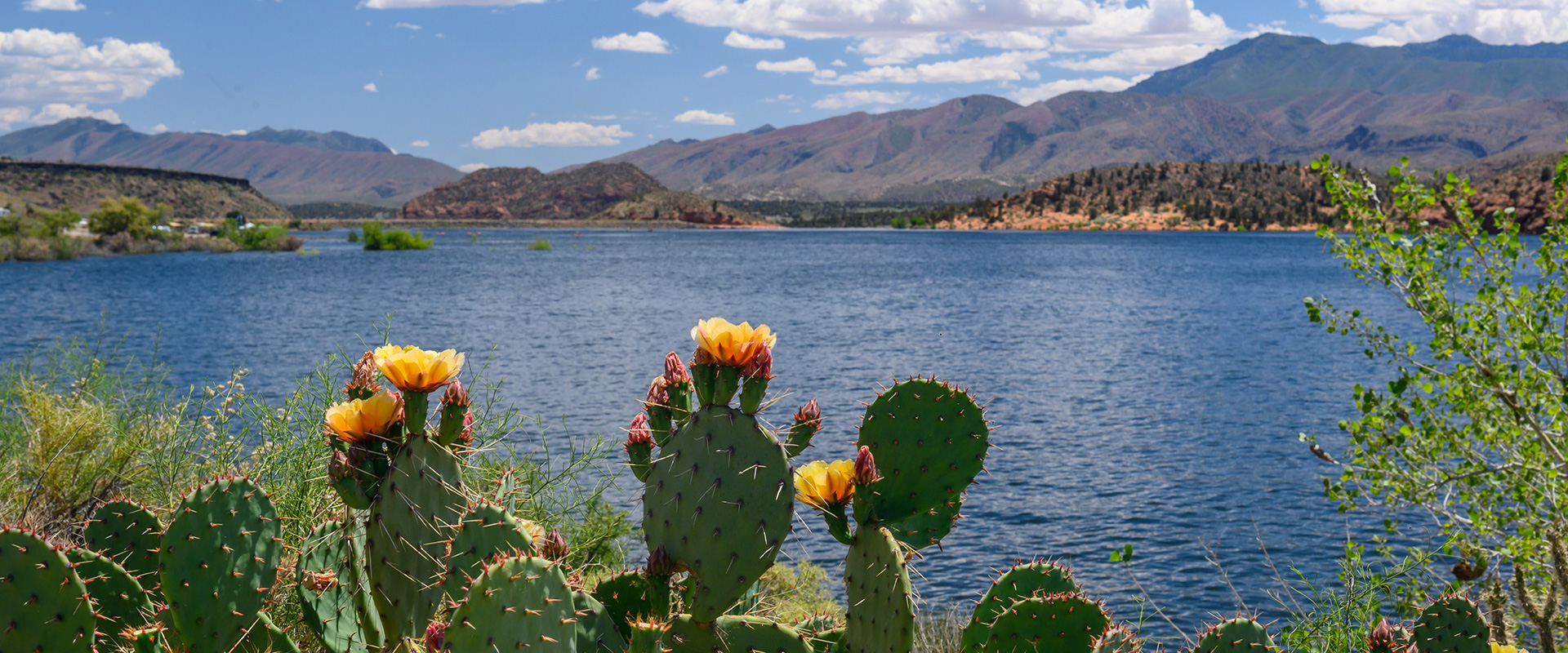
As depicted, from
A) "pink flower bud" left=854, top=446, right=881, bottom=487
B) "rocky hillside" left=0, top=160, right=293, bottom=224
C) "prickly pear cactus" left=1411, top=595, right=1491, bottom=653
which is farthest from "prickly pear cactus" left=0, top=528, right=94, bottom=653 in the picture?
"rocky hillside" left=0, top=160, right=293, bottom=224

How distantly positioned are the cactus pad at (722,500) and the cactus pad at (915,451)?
22.4 inches

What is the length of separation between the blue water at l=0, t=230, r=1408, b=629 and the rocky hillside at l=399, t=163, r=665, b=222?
107280 mm

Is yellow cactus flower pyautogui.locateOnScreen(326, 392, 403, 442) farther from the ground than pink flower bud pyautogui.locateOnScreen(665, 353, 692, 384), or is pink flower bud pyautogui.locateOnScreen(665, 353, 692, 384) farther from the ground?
pink flower bud pyautogui.locateOnScreen(665, 353, 692, 384)

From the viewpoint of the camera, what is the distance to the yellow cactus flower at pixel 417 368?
189 cm

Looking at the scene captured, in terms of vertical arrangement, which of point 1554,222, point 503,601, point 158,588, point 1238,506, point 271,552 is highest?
point 1554,222

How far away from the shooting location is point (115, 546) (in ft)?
9.16

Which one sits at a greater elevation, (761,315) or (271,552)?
(271,552)

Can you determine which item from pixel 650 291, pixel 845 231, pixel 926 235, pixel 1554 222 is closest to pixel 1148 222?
pixel 926 235

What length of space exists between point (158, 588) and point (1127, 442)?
1638cm

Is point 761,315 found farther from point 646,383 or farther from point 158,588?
point 158,588

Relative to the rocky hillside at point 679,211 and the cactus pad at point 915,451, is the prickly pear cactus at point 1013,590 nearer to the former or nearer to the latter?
the cactus pad at point 915,451

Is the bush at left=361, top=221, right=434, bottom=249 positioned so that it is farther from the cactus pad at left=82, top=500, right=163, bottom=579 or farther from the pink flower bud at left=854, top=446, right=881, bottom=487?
the pink flower bud at left=854, top=446, right=881, bottom=487

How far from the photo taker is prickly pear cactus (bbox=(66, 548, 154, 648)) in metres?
2.51

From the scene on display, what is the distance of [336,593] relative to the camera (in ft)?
8.37
